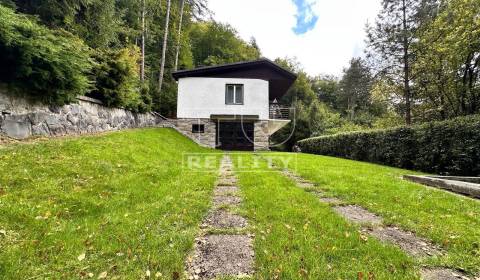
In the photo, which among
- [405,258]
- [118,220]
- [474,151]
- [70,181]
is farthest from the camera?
[474,151]

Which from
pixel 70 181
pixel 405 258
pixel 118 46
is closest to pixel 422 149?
pixel 405 258

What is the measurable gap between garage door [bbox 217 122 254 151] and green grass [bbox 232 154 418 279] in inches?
568

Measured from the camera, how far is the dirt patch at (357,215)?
358 centimetres

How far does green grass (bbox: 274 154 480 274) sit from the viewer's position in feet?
8.73

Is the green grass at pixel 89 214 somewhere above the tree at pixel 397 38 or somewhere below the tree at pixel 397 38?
below

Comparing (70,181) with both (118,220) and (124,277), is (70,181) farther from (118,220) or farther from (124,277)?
(124,277)

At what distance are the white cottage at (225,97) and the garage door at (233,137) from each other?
2.52ft

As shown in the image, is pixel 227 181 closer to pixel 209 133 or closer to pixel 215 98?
pixel 209 133

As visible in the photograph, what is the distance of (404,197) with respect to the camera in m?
4.73

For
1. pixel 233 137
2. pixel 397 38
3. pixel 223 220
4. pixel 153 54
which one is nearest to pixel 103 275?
pixel 223 220

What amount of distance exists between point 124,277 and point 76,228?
1221 millimetres

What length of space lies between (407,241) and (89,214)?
4.05 m

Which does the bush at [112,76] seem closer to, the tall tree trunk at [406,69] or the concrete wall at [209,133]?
the concrete wall at [209,133]

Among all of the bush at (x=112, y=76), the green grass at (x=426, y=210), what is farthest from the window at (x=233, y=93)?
the green grass at (x=426, y=210)
